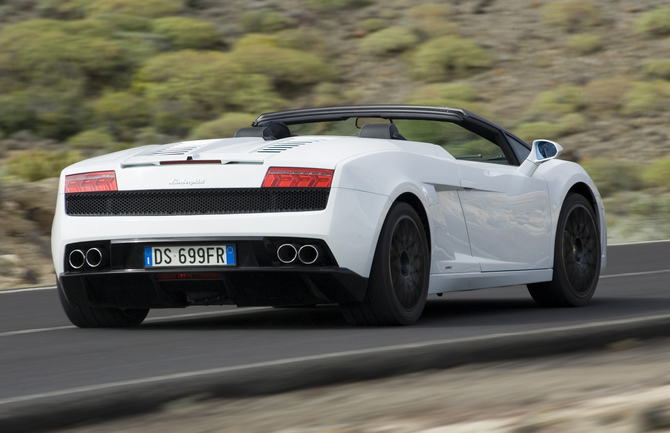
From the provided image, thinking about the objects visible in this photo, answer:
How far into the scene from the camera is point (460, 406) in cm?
505

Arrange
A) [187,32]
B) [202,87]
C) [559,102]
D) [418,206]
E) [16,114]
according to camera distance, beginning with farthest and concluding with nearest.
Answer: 1. [187,32]
2. [559,102]
3. [202,87]
4. [16,114]
5. [418,206]

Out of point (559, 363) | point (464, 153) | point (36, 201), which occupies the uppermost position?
point (464, 153)

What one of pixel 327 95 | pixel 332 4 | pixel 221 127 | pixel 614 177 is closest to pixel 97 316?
pixel 614 177

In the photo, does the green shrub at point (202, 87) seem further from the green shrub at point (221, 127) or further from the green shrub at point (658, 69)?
the green shrub at point (658, 69)

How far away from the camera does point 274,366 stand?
18.3 feet

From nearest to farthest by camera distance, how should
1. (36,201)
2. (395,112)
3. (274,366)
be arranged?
(274,366) < (395,112) < (36,201)

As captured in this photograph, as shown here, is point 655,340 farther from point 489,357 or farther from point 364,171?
point 364,171

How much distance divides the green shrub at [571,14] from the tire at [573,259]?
31596mm

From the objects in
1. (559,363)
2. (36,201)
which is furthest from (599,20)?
(559,363)

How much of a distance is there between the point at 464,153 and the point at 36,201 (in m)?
11.5

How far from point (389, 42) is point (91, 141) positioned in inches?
463

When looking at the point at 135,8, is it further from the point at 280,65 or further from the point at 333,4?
the point at 333,4

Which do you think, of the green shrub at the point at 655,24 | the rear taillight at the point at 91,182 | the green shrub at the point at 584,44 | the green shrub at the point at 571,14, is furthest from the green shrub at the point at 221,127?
the rear taillight at the point at 91,182

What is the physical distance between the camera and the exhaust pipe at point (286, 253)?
691 centimetres
